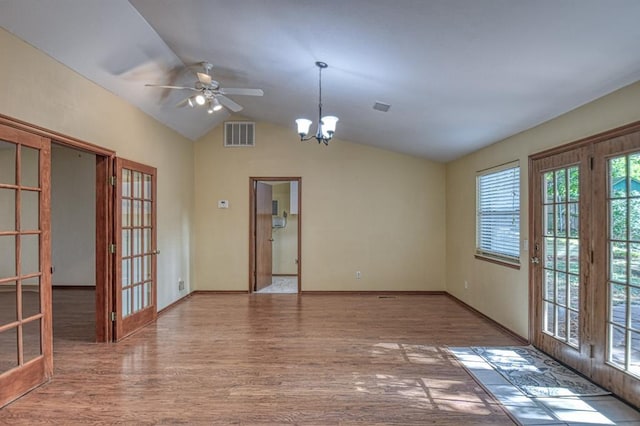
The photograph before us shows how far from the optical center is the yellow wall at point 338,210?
6332mm

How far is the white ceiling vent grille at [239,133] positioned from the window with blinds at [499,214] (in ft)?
12.7

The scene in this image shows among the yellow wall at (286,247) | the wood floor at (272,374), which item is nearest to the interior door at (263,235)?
the yellow wall at (286,247)

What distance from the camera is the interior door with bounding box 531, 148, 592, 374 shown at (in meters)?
3.03

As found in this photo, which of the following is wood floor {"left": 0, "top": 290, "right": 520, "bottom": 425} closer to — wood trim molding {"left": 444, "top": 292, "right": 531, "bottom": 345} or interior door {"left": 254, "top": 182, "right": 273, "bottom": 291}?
wood trim molding {"left": 444, "top": 292, "right": 531, "bottom": 345}

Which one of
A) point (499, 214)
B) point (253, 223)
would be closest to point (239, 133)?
point (253, 223)

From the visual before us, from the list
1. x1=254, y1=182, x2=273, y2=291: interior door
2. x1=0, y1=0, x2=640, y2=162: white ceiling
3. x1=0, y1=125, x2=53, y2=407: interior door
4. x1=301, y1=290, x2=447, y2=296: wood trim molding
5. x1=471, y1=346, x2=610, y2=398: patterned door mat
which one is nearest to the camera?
x1=0, y1=0, x2=640, y2=162: white ceiling

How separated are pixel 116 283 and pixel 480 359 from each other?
3.94 metres

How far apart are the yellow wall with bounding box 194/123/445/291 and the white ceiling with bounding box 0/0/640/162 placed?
1752 millimetres

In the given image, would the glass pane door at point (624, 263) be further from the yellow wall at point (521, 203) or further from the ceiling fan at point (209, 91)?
the ceiling fan at point (209, 91)

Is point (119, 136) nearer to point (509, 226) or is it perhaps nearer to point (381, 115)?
point (381, 115)

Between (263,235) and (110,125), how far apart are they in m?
3.48

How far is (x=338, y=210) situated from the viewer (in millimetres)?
6352

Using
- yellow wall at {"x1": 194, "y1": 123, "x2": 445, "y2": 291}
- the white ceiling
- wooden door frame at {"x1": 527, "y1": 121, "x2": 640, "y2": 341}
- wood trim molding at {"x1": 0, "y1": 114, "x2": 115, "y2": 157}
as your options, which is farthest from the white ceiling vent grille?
wooden door frame at {"x1": 527, "y1": 121, "x2": 640, "y2": 341}

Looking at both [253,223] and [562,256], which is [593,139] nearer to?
[562,256]
